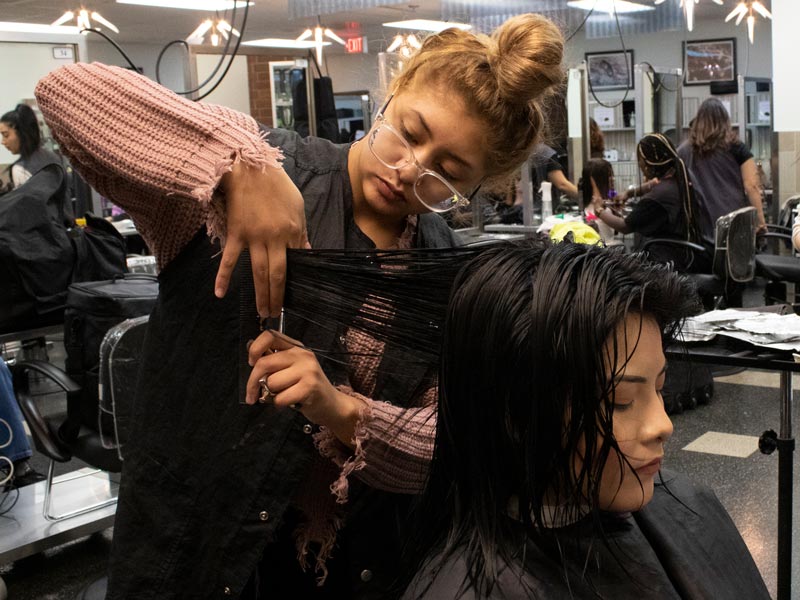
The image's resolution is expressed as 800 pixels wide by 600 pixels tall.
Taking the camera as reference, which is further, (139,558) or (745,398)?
(745,398)

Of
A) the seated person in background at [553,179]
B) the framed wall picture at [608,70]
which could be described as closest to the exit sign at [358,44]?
the framed wall picture at [608,70]

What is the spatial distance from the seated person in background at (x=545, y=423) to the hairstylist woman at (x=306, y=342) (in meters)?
0.14

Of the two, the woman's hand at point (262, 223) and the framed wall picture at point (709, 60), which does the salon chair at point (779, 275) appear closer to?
the woman's hand at point (262, 223)

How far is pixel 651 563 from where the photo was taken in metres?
1.12

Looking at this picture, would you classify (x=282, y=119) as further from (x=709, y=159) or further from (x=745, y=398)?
(x=745, y=398)

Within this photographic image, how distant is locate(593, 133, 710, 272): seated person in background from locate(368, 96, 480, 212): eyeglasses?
4295 millimetres

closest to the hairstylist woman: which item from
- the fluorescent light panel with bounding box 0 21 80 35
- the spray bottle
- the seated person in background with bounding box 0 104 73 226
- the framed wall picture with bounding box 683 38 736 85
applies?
the seated person in background with bounding box 0 104 73 226

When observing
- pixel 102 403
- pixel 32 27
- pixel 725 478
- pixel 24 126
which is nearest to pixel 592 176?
pixel 725 478

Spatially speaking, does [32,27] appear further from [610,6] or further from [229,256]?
[229,256]

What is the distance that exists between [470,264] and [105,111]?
16.9 inches

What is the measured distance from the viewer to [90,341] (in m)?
2.90

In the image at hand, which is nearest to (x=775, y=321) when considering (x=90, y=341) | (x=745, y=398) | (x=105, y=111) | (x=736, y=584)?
(x=736, y=584)

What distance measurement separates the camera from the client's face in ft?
3.14

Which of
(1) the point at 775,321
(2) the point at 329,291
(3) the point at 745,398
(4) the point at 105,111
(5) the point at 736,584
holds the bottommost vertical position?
(3) the point at 745,398
